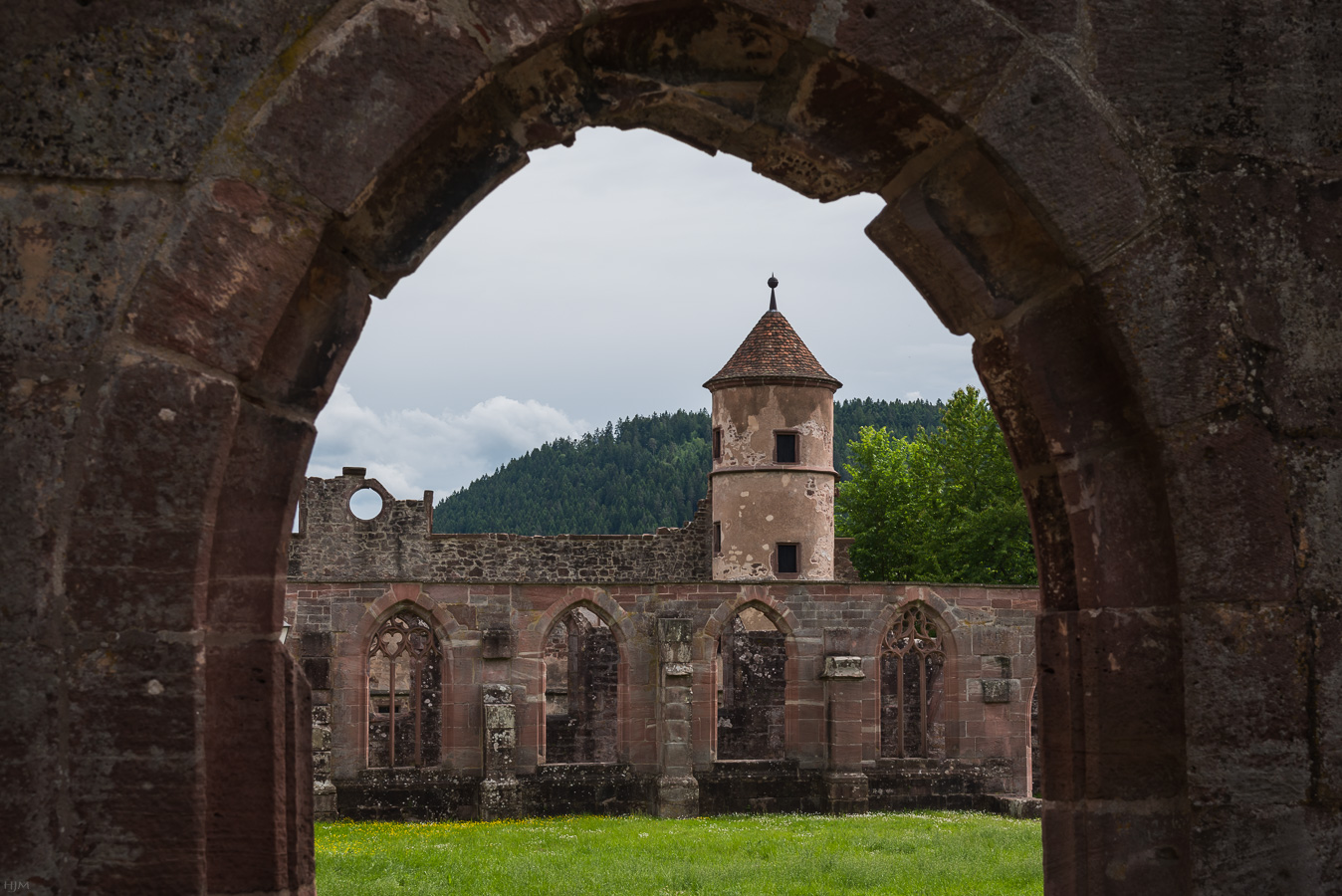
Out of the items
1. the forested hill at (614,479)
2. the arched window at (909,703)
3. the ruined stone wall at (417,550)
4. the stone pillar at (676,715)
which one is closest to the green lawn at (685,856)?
the stone pillar at (676,715)

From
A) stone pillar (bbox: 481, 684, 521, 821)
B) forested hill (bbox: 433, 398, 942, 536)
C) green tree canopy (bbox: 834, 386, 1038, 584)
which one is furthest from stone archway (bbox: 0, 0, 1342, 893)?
forested hill (bbox: 433, 398, 942, 536)

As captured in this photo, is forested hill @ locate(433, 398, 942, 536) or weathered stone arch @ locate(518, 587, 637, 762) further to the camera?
forested hill @ locate(433, 398, 942, 536)

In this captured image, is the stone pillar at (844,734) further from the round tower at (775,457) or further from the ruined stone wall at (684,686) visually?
the round tower at (775,457)

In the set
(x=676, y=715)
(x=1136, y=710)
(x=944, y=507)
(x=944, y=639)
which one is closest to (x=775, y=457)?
(x=944, y=507)

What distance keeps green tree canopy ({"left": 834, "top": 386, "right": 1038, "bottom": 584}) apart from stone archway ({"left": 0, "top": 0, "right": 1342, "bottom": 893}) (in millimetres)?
26647

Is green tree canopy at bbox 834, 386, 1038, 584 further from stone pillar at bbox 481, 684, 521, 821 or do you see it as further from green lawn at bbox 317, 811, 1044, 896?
stone pillar at bbox 481, 684, 521, 821

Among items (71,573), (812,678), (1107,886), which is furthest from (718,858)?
(71,573)

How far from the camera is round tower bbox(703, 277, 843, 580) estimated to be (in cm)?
2644

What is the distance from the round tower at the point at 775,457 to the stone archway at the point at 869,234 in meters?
23.2

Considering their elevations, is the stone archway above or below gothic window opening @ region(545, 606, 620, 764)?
above

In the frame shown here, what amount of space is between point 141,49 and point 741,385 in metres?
24.1

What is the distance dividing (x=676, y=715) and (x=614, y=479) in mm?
53364

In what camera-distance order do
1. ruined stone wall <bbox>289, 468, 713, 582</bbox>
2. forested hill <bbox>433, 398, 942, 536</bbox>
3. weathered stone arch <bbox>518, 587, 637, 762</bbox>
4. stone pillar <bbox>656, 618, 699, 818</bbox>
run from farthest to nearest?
forested hill <bbox>433, 398, 942, 536</bbox> → ruined stone wall <bbox>289, 468, 713, 582</bbox> → weathered stone arch <bbox>518, 587, 637, 762</bbox> → stone pillar <bbox>656, 618, 699, 818</bbox>

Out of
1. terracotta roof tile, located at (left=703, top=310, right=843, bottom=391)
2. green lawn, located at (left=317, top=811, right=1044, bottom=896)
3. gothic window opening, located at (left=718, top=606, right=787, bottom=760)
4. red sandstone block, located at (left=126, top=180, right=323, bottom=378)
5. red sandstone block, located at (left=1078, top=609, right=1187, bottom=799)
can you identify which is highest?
terracotta roof tile, located at (left=703, top=310, right=843, bottom=391)
